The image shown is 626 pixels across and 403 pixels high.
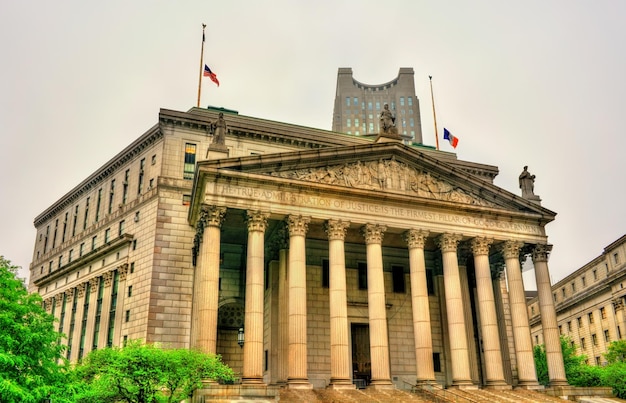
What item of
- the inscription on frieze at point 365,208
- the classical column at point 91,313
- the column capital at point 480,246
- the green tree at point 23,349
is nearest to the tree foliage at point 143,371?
the green tree at point 23,349

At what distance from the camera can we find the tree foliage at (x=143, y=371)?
23.8 meters

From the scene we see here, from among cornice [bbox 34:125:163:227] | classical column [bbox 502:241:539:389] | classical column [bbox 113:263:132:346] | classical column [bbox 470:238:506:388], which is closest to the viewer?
classical column [bbox 470:238:506:388]

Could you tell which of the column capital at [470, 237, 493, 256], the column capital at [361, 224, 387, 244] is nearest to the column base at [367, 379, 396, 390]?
the column capital at [361, 224, 387, 244]

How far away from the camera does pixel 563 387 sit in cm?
3566

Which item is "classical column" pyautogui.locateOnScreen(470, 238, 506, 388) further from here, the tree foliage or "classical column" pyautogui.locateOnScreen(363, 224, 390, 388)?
the tree foliage

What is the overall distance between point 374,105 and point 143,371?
13953cm

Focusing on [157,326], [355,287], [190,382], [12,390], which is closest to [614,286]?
[355,287]

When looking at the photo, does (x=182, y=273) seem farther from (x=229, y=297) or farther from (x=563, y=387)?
(x=563, y=387)

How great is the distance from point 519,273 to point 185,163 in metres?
28.1

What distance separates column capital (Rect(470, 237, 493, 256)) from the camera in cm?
3856

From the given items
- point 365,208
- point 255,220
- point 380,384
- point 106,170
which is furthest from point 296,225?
point 106,170

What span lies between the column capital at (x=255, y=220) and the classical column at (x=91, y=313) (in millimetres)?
26556

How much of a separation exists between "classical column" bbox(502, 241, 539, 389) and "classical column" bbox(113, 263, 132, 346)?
3053cm

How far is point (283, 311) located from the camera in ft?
119
